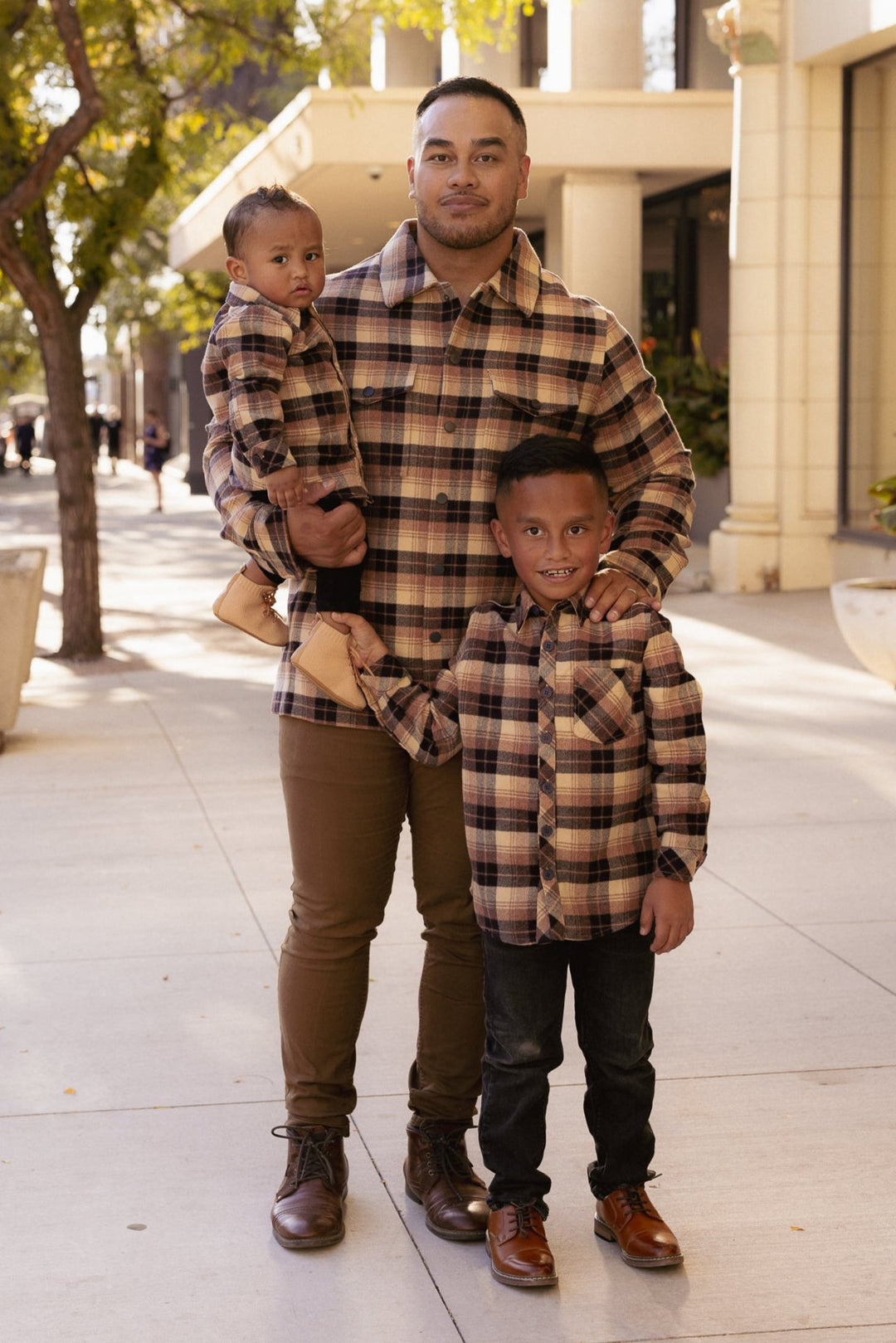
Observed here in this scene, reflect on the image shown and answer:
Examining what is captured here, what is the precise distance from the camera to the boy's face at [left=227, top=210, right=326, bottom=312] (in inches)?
134

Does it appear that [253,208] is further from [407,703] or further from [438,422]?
[407,703]

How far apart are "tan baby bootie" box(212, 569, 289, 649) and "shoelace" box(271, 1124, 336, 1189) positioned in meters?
1.01

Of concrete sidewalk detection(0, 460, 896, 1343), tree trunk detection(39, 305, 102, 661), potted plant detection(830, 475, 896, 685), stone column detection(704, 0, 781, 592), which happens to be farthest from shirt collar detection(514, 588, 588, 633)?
stone column detection(704, 0, 781, 592)

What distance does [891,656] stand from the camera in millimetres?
7754

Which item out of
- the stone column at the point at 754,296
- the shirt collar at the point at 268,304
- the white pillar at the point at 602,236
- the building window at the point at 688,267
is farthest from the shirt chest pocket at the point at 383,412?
the building window at the point at 688,267

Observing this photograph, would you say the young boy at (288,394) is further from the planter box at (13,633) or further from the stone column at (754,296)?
the stone column at (754,296)

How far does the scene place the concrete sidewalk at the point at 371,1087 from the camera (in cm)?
331

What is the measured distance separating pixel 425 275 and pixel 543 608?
2.29ft

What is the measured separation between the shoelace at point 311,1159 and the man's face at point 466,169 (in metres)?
1.81

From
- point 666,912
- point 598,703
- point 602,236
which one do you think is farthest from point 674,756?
point 602,236

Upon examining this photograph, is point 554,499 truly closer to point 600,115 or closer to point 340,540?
point 340,540

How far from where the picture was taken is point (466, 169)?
10.8 ft

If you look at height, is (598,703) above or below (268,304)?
below

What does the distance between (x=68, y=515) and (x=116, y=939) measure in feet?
24.1
